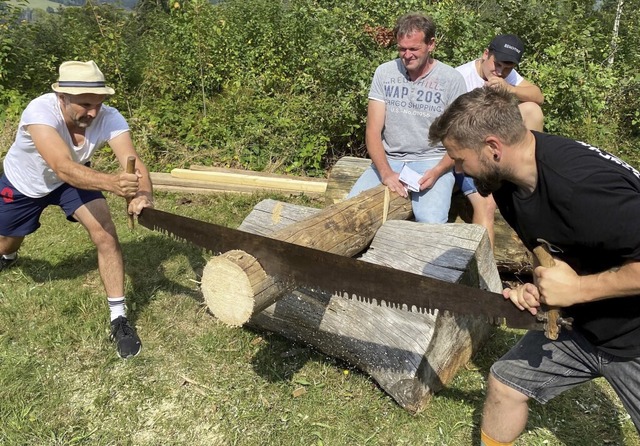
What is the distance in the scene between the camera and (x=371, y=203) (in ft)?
14.4

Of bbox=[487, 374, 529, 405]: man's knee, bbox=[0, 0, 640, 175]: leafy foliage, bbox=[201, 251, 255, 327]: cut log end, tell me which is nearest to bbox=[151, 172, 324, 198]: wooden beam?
bbox=[0, 0, 640, 175]: leafy foliage

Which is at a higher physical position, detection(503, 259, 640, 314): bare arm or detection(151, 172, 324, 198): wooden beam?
detection(503, 259, 640, 314): bare arm

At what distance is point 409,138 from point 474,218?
986 millimetres

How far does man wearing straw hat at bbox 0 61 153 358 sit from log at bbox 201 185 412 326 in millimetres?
1067

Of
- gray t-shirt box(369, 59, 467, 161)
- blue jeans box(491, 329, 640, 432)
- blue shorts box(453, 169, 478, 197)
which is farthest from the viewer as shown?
blue shorts box(453, 169, 478, 197)

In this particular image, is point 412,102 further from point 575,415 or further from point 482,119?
point 575,415

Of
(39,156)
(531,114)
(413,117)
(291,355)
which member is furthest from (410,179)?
(39,156)

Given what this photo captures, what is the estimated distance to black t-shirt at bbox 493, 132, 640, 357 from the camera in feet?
6.63

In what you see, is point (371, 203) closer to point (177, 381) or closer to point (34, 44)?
point (177, 381)

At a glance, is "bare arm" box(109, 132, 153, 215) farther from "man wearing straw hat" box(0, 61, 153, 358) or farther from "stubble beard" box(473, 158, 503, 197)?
"stubble beard" box(473, 158, 503, 197)

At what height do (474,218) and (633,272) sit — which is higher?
(633,272)

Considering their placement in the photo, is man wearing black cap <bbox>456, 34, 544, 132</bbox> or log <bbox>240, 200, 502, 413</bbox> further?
man wearing black cap <bbox>456, 34, 544, 132</bbox>

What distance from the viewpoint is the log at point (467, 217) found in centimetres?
516

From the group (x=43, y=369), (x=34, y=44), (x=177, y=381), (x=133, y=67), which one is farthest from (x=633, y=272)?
(x=34, y=44)
